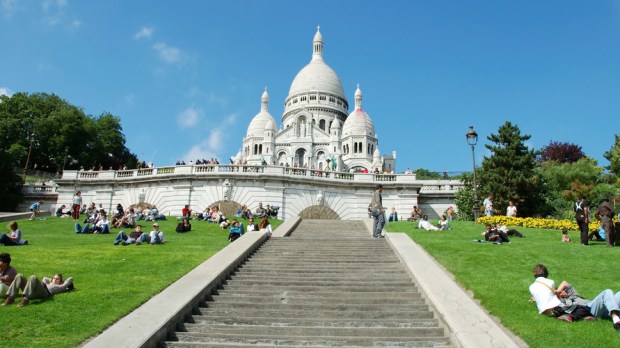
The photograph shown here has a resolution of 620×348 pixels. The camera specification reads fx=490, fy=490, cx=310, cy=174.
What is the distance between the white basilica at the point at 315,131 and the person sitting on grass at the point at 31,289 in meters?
73.5

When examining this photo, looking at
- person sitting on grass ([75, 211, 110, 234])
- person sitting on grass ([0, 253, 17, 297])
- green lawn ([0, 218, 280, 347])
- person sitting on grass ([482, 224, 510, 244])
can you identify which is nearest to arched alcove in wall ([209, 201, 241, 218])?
person sitting on grass ([75, 211, 110, 234])

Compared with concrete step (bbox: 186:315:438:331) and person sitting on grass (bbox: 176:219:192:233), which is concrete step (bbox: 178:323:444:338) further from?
person sitting on grass (bbox: 176:219:192:233)

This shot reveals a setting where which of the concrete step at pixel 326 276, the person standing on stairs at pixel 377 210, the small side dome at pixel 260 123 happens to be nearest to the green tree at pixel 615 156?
the person standing on stairs at pixel 377 210

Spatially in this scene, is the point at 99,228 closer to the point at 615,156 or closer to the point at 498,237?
the point at 498,237

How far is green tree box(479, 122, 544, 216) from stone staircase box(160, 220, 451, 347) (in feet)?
55.9

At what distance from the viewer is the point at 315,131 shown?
308 ft

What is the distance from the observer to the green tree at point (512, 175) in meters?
28.2

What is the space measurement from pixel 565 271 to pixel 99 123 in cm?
6061

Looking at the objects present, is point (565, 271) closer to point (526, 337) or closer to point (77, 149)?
point (526, 337)

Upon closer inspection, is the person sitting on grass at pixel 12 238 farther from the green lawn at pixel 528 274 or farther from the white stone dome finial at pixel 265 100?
the white stone dome finial at pixel 265 100

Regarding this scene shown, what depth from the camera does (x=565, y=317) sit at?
8047 millimetres

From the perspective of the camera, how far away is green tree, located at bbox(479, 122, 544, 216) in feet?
92.6

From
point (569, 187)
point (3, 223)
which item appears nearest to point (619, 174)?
point (569, 187)

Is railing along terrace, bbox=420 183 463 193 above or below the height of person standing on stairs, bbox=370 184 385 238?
above
